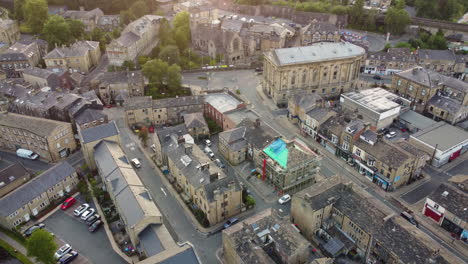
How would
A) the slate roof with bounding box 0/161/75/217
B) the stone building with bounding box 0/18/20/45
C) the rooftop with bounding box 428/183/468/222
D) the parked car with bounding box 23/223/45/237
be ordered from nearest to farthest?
the rooftop with bounding box 428/183/468/222 → the slate roof with bounding box 0/161/75/217 → the parked car with bounding box 23/223/45/237 → the stone building with bounding box 0/18/20/45

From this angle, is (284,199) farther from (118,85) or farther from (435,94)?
(118,85)

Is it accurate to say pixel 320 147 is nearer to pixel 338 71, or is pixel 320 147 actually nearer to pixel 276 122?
pixel 276 122

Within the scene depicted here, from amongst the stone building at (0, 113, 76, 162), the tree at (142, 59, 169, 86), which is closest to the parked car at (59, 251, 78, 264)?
the stone building at (0, 113, 76, 162)

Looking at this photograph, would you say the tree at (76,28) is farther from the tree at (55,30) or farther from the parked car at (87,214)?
the parked car at (87,214)

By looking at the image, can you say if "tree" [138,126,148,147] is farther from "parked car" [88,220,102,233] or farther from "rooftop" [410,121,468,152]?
"rooftop" [410,121,468,152]

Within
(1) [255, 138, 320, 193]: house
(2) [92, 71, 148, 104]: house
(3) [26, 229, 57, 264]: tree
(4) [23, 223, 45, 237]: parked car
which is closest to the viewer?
(3) [26, 229, 57, 264]: tree

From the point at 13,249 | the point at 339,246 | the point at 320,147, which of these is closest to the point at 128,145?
the point at 13,249

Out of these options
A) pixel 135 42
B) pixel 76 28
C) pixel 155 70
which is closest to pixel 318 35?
pixel 155 70
